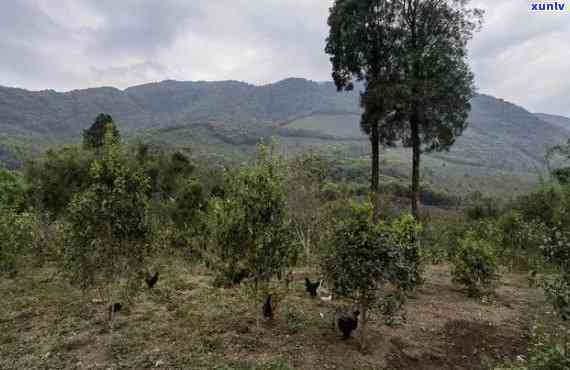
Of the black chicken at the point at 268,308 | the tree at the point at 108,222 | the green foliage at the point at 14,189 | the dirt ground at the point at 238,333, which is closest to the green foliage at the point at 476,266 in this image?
the dirt ground at the point at 238,333

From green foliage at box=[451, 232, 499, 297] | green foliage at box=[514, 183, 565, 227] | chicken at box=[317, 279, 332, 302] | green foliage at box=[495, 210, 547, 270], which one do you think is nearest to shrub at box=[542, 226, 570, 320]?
chicken at box=[317, 279, 332, 302]

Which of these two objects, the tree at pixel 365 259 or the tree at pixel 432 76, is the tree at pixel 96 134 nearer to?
the tree at pixel 432 76

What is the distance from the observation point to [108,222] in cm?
783

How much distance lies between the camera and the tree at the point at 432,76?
53.3 ft

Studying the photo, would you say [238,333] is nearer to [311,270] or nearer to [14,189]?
[311,270]

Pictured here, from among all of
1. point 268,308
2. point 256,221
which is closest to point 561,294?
point 256,221

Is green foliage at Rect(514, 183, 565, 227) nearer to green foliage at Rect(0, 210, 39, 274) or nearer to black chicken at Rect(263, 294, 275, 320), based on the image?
black chicken at Rect(263, 294, 275, 320)

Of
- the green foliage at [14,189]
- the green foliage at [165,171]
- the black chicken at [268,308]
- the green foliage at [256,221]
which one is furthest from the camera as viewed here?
the green foliage at [165,171]

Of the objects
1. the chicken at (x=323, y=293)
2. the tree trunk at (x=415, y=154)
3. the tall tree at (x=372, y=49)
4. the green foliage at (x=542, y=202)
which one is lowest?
the chicken at (x=323, y=293)

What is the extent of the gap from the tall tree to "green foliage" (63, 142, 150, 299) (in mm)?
11392

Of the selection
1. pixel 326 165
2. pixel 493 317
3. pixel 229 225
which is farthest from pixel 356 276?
pixel 326 165

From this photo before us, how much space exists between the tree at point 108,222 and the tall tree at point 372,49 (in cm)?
1139

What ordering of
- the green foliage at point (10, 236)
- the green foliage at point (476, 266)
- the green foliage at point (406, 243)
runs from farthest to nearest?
the green foliage at point (476, 266) → the green foliage at point (10, 236) → the green foliage at point (406, 243)

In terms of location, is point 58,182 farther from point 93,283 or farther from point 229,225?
point 229,225
